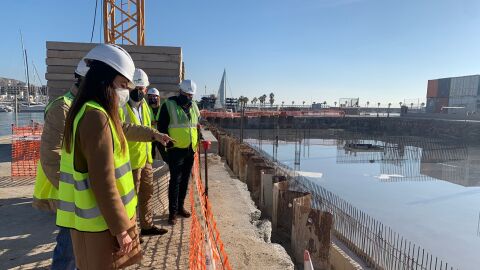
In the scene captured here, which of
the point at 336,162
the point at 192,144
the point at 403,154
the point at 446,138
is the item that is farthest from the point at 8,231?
the point at 446,138

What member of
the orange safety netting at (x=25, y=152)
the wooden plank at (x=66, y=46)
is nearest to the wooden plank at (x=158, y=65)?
the wooden plank at (x=66, y=46)

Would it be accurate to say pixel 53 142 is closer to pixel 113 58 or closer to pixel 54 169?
Answer: pixel 54 169

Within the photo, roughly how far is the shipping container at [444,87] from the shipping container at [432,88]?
79 centimetres

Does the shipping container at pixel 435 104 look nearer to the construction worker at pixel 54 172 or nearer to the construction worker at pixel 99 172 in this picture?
the construction worker at pixel 54 172

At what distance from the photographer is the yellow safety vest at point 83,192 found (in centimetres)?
164

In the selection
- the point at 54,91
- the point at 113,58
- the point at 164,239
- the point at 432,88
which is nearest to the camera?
the point at 113,58

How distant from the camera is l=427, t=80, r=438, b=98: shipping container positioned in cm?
6344

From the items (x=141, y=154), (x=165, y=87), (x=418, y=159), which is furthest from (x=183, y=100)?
(x=418, y=159)

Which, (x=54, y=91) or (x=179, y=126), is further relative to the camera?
(x=54, y=91)

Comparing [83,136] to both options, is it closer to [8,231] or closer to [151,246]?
[151,246]

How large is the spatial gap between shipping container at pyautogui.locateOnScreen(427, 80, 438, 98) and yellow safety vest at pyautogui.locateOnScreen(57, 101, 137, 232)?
72.8m

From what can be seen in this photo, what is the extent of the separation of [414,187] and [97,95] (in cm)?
1677

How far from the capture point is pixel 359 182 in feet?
53.0

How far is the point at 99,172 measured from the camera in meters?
1.59
